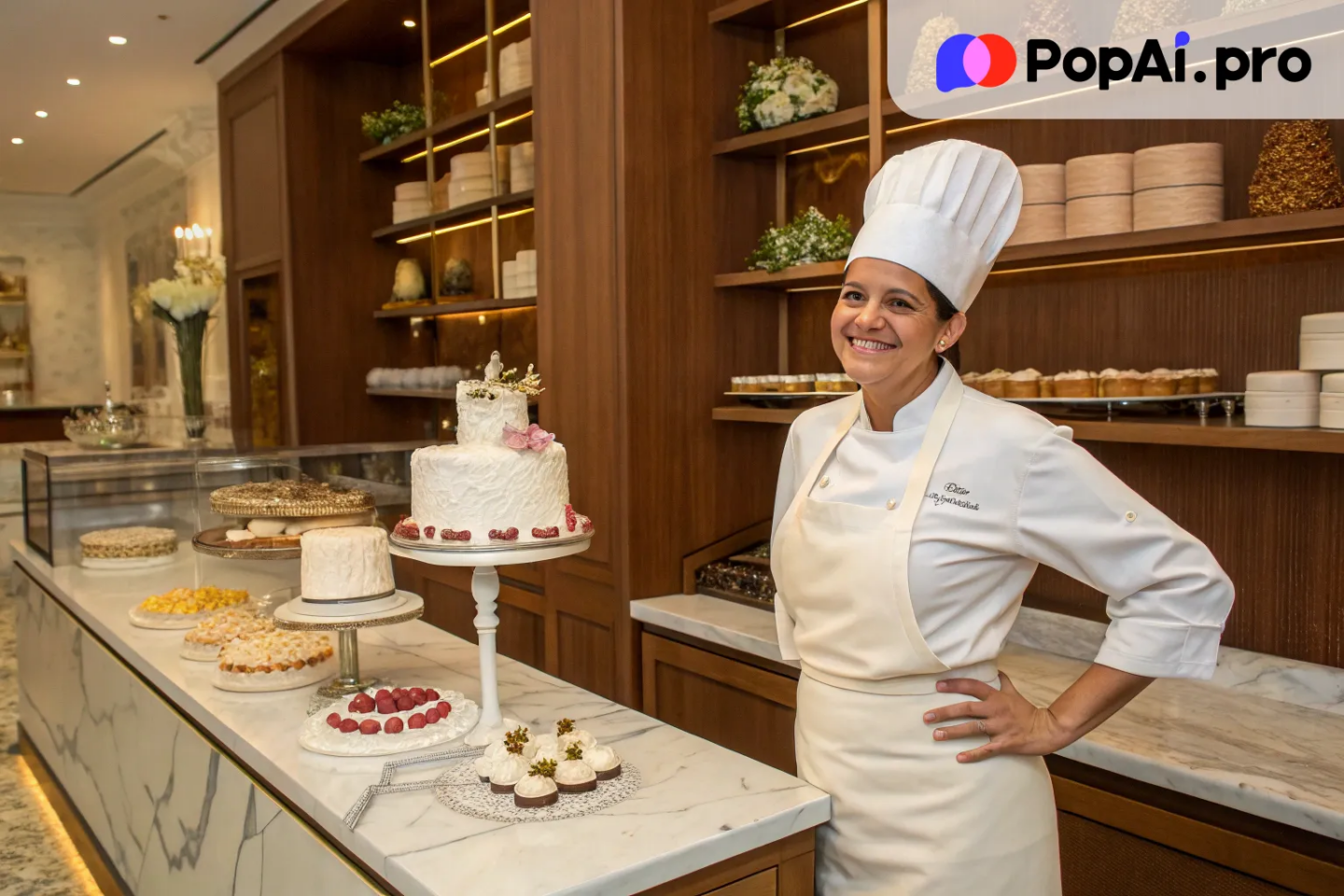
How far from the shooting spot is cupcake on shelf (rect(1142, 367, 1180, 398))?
228 centimetres

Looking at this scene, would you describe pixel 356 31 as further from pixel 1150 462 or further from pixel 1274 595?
pixel 1274 595

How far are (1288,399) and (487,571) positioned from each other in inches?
58.8

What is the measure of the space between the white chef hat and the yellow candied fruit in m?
1.96

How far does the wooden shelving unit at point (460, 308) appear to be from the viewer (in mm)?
4103

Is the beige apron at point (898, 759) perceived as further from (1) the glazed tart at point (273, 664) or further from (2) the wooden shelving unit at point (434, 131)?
(2) the wooden shelving unit at point (434, 131)

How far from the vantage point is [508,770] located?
1.59 meters

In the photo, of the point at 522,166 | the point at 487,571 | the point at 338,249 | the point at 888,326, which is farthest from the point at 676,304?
the point at 338,249

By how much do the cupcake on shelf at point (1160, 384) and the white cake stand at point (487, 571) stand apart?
1247mm

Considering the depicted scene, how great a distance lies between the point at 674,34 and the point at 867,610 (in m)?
2.22

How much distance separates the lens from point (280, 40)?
5266 millimetres

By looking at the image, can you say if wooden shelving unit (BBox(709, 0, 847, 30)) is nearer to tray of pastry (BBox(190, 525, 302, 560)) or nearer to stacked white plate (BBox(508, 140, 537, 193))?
stacked white plate (BBox(508, 140, 537, 193))

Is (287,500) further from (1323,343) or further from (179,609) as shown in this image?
(1323,343)

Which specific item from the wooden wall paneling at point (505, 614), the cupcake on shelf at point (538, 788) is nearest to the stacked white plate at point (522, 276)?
the wooden wall paneling at point (505, 614)

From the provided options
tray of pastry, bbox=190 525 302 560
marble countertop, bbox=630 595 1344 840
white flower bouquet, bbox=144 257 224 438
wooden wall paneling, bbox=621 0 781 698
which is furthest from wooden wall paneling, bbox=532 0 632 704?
white flower bouquet, bbox=144 257 224 438
